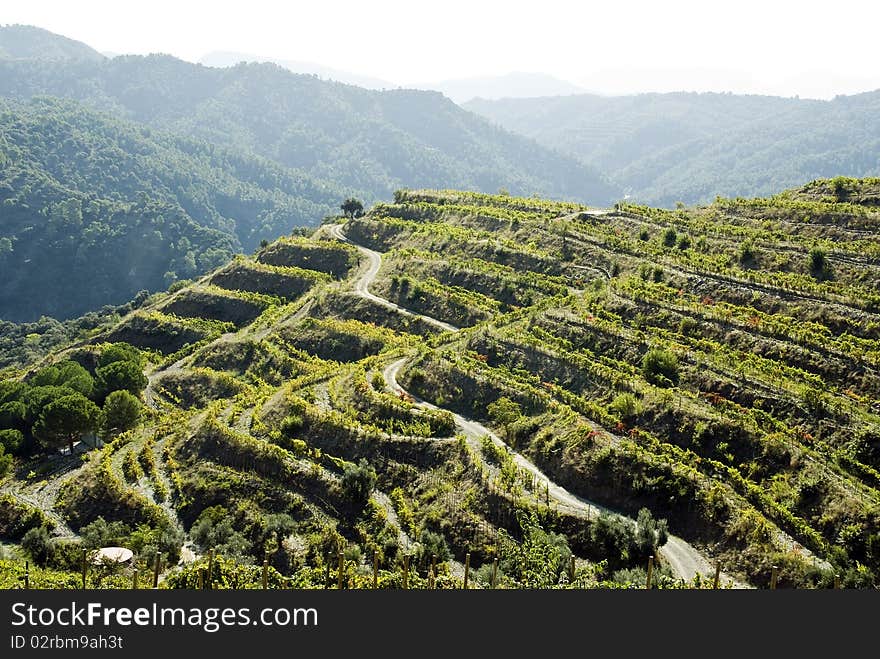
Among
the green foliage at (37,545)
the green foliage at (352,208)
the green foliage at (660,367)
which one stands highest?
the green foliage at (352,208)

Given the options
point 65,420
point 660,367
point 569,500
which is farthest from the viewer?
point 65,420

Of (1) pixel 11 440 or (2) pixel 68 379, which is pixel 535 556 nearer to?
(1) pixel 11 440

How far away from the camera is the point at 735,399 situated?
50.2 m

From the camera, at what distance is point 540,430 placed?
51.0 m

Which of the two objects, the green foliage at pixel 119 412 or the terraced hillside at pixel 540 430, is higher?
the terraced hillside at pixel 540 430

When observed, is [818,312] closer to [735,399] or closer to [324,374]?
[735,399]

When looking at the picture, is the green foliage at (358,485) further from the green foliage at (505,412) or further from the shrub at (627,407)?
the shrub at (627,407)

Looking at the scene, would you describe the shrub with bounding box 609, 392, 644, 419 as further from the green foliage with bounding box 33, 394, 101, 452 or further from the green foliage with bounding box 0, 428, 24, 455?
the green foliage with bounding box 0, 428, 24, 455

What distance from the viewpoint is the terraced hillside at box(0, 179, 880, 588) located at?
38.0 m

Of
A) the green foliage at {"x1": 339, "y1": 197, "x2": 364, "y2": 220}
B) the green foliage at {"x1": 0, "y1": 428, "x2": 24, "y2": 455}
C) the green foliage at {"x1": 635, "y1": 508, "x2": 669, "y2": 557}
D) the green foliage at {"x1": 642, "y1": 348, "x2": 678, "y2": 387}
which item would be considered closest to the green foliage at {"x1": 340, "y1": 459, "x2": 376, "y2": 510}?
the green foliage at {"x1": 635, "y1": 508, "x2": 669, "y2": 557}

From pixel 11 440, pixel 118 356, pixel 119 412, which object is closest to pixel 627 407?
pixel 119 412

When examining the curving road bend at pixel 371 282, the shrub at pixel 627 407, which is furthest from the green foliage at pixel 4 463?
the shrub at pixel 627 407

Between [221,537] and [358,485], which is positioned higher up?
[358,485]

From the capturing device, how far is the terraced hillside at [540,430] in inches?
1497
